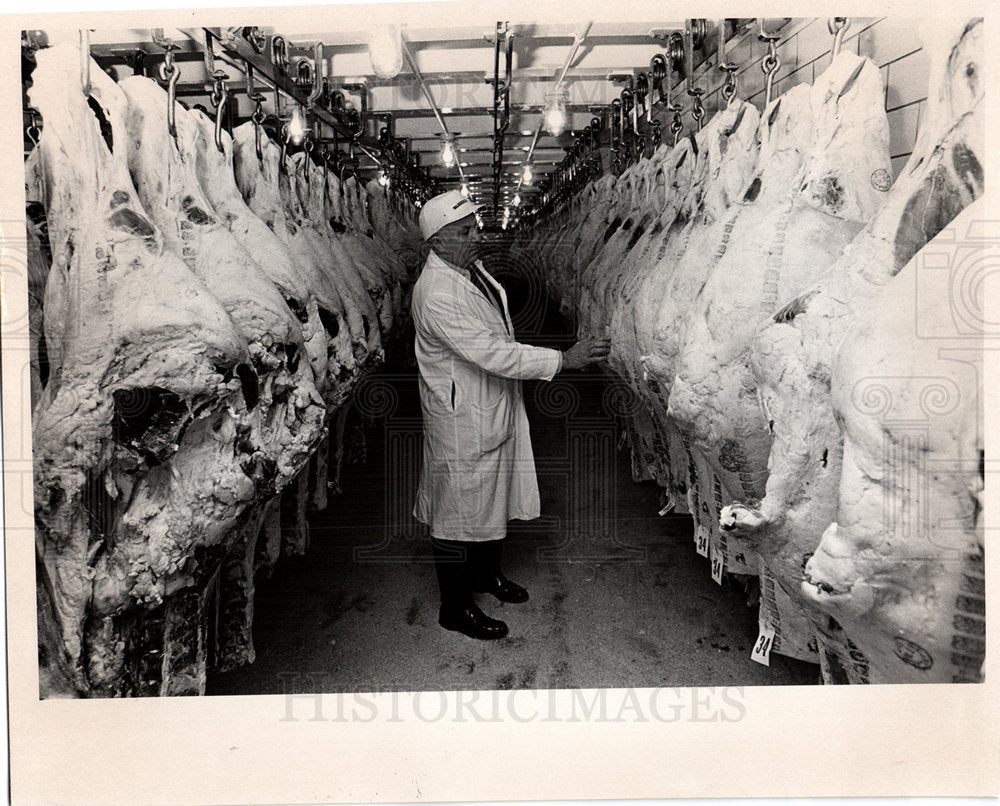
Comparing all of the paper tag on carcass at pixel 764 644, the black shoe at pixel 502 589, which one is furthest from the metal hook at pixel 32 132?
the paper tag on carcass at pixel 764 644

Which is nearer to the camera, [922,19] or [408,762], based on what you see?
[922,19]

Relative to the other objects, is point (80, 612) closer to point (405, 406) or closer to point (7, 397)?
point (7, 397)

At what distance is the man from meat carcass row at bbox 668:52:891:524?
673mm

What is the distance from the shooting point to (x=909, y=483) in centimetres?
146

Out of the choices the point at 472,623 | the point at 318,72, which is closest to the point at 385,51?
the point at 318,72

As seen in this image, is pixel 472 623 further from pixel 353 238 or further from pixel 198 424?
pixel 353 238

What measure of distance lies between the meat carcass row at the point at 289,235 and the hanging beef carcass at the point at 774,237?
1.25 m

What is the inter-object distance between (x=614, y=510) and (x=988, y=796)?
7.14ft

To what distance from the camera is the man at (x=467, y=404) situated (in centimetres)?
278

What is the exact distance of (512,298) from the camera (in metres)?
4.73

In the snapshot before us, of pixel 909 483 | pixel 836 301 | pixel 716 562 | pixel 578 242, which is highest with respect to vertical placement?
pixel 578 242

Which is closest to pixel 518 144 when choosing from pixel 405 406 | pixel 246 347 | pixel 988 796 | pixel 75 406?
pixel 405 406

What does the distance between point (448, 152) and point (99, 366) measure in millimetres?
2946

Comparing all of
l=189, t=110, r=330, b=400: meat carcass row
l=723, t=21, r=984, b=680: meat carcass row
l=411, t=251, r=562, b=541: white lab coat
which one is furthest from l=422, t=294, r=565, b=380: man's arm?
l=723, t=21, r=984, b=680: meat carcass row
